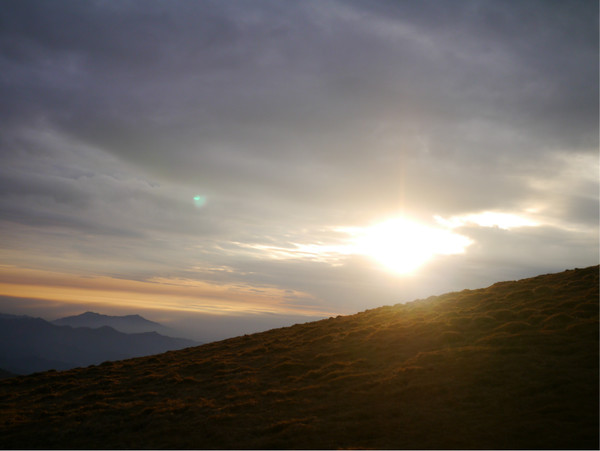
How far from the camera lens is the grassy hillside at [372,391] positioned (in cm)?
1423

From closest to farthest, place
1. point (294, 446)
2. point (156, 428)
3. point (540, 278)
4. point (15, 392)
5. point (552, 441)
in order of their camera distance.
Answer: point (552, 441) → point (294, 446) → point (156, 428) → point (15, 392) → point (540, 278)

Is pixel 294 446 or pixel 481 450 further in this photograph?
pixel 294 446

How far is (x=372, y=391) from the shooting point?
61.6 feet

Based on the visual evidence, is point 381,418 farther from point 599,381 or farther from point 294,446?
point 599,381

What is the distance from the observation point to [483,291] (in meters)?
37.6

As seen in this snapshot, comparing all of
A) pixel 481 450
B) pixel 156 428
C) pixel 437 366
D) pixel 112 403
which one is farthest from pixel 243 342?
pixel 481 450

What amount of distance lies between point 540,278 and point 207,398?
34.2 m

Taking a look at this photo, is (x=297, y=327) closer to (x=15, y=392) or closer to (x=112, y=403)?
(x=112, y=403)

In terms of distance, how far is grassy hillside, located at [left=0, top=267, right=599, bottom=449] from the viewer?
14.2 metres

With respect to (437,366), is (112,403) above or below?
below

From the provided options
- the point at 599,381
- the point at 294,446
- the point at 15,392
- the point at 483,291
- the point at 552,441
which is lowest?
the point at 15,392

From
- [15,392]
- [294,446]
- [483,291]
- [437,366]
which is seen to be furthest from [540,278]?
[15,392]

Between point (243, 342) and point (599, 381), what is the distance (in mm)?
30684

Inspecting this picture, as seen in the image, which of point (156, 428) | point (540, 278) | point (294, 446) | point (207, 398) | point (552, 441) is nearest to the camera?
point (552, 441)
